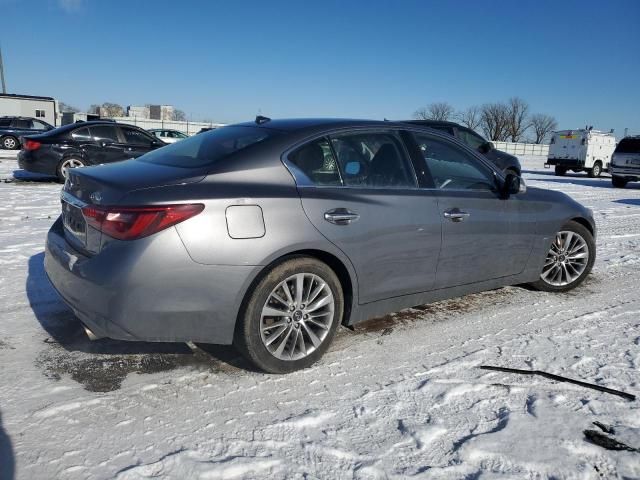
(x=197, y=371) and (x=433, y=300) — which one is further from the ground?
(x=433, y=300)

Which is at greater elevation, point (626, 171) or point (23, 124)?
point (23, 124)

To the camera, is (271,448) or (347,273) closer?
(271,448)

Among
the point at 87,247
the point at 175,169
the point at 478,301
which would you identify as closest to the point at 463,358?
the point at 478,301

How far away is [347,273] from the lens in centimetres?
330

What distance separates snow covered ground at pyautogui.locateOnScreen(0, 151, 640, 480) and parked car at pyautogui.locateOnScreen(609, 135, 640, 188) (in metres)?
15.1

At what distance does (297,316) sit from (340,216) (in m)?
0.66

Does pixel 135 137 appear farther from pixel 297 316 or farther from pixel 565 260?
pixel 297 316

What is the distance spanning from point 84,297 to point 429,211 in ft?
7.46

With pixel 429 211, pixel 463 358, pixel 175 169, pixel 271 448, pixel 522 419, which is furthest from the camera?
pixel 429 211

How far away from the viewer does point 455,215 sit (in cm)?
381

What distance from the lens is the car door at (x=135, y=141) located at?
11.6 m

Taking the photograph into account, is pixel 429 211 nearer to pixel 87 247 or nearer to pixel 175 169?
pixel 175 169

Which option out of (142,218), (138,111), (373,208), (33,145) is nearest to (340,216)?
(373,208)

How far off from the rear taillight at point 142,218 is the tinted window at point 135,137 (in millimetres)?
9667
